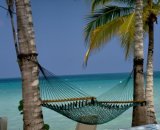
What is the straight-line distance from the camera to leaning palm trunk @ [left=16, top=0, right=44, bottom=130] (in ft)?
19.1

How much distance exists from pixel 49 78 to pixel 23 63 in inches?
17.0

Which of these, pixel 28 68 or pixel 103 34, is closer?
pixel 28 68

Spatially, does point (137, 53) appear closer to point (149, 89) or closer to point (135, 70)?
point (135, 70)

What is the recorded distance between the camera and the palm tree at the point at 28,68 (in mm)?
5832

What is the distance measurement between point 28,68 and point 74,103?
1325 mm

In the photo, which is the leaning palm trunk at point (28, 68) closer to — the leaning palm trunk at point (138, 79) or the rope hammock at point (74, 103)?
the rope hammock at point (74, 103)

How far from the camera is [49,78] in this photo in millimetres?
6121

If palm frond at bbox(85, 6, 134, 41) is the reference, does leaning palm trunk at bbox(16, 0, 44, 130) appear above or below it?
below

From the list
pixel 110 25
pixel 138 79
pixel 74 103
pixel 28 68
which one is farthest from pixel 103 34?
pixel 28 68

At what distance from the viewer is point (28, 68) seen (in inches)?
232

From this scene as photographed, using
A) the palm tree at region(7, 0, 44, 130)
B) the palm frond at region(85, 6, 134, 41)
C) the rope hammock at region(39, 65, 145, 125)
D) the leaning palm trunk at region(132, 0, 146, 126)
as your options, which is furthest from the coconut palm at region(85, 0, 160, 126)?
the palm tree at region(7, 0, 44, 130)

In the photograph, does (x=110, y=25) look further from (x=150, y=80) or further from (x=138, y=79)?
(x=138, y=79)

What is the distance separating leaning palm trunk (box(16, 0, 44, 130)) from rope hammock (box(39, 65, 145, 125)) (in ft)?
0.64

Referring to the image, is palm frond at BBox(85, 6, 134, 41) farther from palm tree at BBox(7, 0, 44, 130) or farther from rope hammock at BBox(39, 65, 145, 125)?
palm tree at BBox(7, 0, 44, 130)
